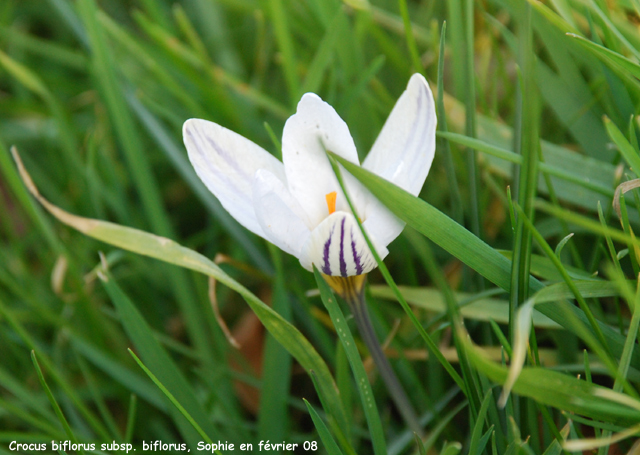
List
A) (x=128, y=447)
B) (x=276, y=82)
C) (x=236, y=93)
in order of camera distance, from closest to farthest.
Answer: (x=128, y=447) → (x=236, y=93) → (x=276, y=82)

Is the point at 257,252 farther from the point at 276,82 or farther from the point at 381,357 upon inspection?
the point at 276,82

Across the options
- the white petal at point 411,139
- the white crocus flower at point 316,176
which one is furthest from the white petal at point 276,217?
the white petal at point 411,139

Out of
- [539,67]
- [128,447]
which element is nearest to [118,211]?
[128,447]

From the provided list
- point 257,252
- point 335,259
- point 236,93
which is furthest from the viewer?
point 236,93

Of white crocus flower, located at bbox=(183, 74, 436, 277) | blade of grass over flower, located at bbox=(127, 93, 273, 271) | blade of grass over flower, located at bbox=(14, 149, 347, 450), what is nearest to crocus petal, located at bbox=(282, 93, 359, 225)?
white crocus flower, located at bbox=(183, 74, 436, 277)

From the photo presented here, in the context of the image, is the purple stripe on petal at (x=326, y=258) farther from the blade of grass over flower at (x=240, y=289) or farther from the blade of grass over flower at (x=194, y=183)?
the blade of grass over flower at (x=194, y=183)

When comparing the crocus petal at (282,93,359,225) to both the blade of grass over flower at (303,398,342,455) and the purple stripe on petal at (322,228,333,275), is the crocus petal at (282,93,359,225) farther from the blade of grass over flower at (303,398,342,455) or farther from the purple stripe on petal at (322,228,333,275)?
the blade of grass over flower at (303,398,342,455)
